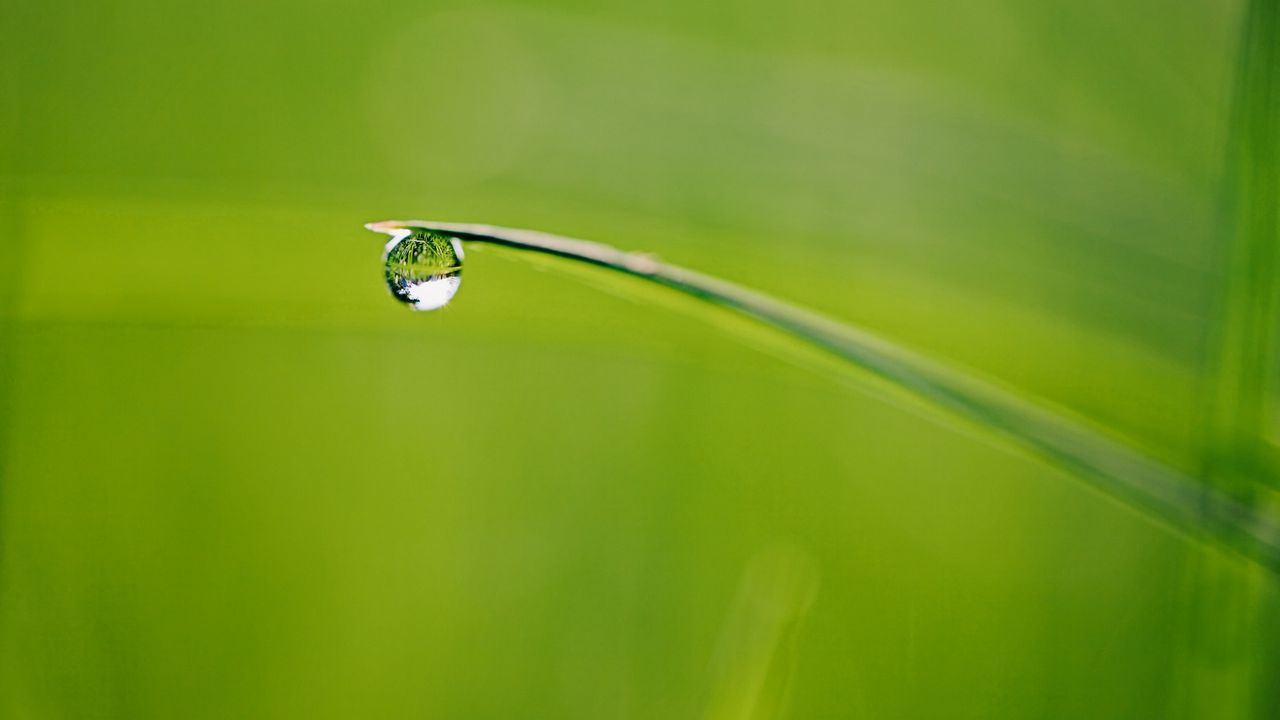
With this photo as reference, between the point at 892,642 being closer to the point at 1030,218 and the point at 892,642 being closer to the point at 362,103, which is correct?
the point at 1030,218

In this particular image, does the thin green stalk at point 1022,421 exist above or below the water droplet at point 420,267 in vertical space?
above

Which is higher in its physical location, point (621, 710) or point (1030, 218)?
point (1030, 218)

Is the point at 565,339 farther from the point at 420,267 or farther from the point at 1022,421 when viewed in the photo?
the point at 1022,421

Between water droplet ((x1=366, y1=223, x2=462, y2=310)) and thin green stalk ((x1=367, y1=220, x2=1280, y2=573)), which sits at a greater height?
thin green stalk ((x1=367, y1=220, x2=1280, y2=573))

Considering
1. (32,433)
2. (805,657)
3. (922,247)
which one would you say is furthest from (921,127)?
(32,433)
